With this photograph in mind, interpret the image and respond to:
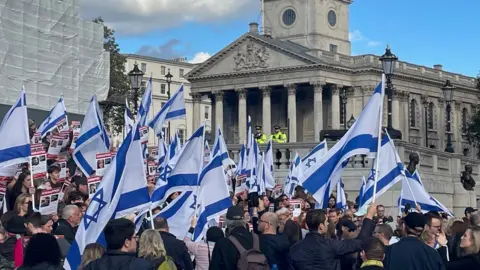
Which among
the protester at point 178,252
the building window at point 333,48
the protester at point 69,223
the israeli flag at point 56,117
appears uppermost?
the building window at point 333,48

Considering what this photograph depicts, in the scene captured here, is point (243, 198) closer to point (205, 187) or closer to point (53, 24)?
point (205, 187)

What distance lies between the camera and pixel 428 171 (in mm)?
31547

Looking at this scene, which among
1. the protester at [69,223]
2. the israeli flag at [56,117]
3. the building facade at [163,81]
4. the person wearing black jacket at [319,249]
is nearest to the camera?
the person wearing black jacket at [319,249]

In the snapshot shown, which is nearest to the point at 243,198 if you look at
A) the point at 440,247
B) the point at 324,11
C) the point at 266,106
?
the point at 440,247

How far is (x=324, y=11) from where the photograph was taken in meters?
102

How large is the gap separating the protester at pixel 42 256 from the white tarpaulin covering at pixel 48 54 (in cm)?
2459

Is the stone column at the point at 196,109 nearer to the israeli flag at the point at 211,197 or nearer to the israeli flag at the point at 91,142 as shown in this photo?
the israeli flag at the point at 91,142

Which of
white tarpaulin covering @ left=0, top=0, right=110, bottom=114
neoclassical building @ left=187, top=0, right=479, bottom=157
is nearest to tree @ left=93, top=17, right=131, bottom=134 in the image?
→ neoclassical building @ left=187, top=0, right=479, bottom=157

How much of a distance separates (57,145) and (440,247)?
8.41m

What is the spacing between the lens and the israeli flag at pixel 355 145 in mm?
11695

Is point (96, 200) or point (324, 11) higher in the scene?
point (324, 11)

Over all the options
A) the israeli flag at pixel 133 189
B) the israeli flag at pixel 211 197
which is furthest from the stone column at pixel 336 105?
the israeli flag at pixel 133 189

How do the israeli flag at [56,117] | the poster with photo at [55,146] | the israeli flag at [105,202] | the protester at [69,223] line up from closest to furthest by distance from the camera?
the israeli flag at [105,202], the protester at [69,223], the poster with photo at [55,146], the israeli flag at [56,117]

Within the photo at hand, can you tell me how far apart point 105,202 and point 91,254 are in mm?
1146
